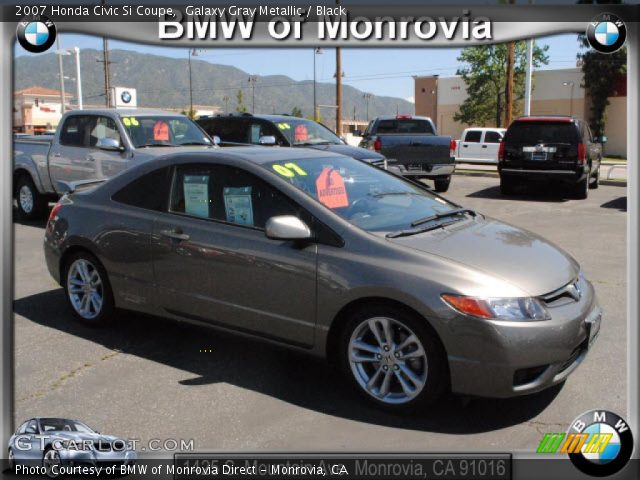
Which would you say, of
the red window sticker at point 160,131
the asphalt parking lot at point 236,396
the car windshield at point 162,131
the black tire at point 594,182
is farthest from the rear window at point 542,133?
the asphalt parking lot at point 236,396

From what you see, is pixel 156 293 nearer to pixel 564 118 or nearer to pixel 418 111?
pixel 564 118

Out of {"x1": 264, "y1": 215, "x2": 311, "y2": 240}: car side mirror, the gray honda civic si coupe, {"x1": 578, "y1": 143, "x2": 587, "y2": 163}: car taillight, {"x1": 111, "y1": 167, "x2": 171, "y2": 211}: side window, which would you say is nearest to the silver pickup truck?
{"x1": 111, "y1": 167, "x2": 171, "y2": 211}: side window

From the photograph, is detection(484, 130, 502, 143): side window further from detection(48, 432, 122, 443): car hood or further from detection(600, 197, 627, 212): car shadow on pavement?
detection(48, 432, 122, 443): car hood

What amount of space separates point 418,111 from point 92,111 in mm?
50496

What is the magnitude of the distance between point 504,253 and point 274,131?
9.11 meters

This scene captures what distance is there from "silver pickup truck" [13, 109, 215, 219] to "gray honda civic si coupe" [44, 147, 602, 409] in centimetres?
438

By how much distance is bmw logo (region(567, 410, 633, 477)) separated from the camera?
3.08 meters

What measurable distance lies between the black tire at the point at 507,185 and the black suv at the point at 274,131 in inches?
154

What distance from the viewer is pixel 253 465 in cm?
307

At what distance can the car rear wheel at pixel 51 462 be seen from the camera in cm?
309

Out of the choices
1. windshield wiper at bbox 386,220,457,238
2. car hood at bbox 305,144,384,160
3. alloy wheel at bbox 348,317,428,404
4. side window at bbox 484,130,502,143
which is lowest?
alloy wheel at bbox 348,317,428,404

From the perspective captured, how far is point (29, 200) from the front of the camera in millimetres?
10977

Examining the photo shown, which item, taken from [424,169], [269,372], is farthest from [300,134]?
[269,372]

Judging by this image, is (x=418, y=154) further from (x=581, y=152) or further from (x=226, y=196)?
(x=226, y=196)
